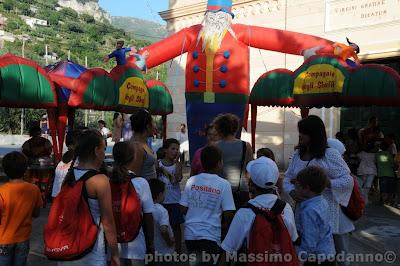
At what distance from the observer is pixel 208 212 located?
346 cm

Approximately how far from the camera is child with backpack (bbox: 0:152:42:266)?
3498 mm

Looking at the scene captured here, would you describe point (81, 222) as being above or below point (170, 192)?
above

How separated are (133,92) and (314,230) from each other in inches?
217

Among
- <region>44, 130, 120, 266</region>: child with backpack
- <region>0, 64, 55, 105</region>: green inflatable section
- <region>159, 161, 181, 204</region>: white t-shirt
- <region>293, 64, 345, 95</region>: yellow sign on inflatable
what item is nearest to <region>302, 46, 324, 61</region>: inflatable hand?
<region>293, 64, 345, 95</region>: yellow sign on inflatable

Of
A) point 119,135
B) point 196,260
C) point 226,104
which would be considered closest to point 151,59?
point 226,104

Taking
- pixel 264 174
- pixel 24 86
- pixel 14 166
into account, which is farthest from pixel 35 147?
pixel 264 174

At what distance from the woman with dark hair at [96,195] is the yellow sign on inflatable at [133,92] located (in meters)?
5.07

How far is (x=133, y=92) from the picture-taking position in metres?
8.24

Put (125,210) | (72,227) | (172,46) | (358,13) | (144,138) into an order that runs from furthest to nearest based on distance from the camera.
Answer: (358,13) → (172,46) → (144,138) → (125,210) → (72,227)

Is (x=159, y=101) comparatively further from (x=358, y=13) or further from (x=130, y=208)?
(x=130, y=208)

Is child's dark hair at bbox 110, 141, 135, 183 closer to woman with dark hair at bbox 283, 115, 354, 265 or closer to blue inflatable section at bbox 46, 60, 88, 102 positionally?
woman with dark hair at bbox 283, 115, 354, 265

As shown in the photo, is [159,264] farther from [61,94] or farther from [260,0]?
[260,0]

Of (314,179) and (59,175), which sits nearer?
(314,179)

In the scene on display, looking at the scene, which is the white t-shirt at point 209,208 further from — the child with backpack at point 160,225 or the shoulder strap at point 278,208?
the shoulder strap at point 278,208
